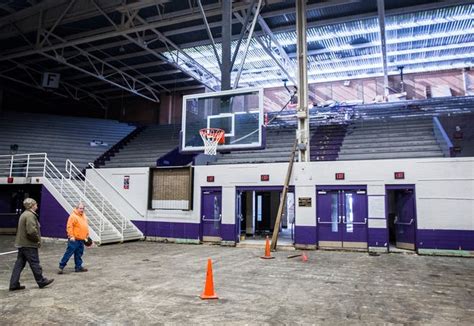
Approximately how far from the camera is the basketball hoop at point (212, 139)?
11.7m

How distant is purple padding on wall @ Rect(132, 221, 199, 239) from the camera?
46.0ft

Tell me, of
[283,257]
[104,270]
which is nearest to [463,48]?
[283,257]

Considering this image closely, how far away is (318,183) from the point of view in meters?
12.5

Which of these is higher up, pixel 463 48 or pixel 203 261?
pixel 463 48

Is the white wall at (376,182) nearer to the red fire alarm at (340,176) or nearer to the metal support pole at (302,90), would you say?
the red fire alarm at (340,176)

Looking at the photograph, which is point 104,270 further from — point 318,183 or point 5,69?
point 5,69

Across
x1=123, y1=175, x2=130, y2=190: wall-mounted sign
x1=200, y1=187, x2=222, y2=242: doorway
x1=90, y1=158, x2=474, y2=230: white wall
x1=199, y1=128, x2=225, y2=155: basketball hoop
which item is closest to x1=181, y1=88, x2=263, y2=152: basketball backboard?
x1=199, y1=128, x2=225, y2=155: basketball hoop

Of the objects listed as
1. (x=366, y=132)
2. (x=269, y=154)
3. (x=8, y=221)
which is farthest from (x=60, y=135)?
(x=366, y=132)

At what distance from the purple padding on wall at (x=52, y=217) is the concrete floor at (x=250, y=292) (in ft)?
11.4

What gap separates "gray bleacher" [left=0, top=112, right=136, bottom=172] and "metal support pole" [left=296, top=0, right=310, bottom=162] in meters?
12.3

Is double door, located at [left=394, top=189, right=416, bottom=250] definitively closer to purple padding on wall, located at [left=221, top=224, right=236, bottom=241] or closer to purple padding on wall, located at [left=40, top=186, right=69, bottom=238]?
purple padding on wall, located at [left=221, top=224, right=236, bottom=241]

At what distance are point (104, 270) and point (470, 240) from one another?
10604 mm

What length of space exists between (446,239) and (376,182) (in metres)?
2.69

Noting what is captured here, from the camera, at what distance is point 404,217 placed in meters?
11.9
